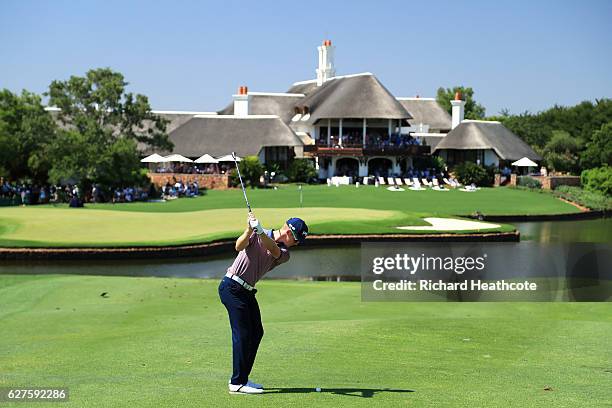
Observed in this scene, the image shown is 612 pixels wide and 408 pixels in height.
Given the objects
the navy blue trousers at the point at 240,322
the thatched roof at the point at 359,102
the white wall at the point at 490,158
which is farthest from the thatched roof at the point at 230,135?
the navy blue trousers at the point at 240,322

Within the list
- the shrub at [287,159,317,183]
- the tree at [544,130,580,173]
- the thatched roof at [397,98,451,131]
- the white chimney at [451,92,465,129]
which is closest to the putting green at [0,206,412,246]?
the shrub at [287,159,317,183]

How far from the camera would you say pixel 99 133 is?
6731 centimetres

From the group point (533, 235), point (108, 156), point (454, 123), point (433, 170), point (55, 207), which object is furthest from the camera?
point (454, 123)

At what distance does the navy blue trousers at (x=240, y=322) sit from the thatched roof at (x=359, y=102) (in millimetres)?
77771

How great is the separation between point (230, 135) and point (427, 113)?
2835 cm

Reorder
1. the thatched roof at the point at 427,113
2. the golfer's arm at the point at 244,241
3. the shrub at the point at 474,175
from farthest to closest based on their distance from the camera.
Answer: the thatched roof at the point at 427,113
the shrub at the point at 474,175
the golfer's arm at the point at 244,241

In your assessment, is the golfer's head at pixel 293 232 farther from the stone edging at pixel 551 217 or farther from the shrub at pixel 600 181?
the shrub at pixel 600 181

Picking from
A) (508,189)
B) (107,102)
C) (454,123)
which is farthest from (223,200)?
(454,123)

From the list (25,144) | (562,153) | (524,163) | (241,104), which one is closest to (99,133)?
(25,144)

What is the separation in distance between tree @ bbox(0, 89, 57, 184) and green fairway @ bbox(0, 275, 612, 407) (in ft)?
139

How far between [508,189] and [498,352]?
67.2 meters

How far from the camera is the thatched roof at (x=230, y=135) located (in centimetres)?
8488

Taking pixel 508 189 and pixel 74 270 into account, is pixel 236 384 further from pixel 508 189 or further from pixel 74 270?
pixel 508 189

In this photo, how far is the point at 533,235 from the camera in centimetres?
4700
